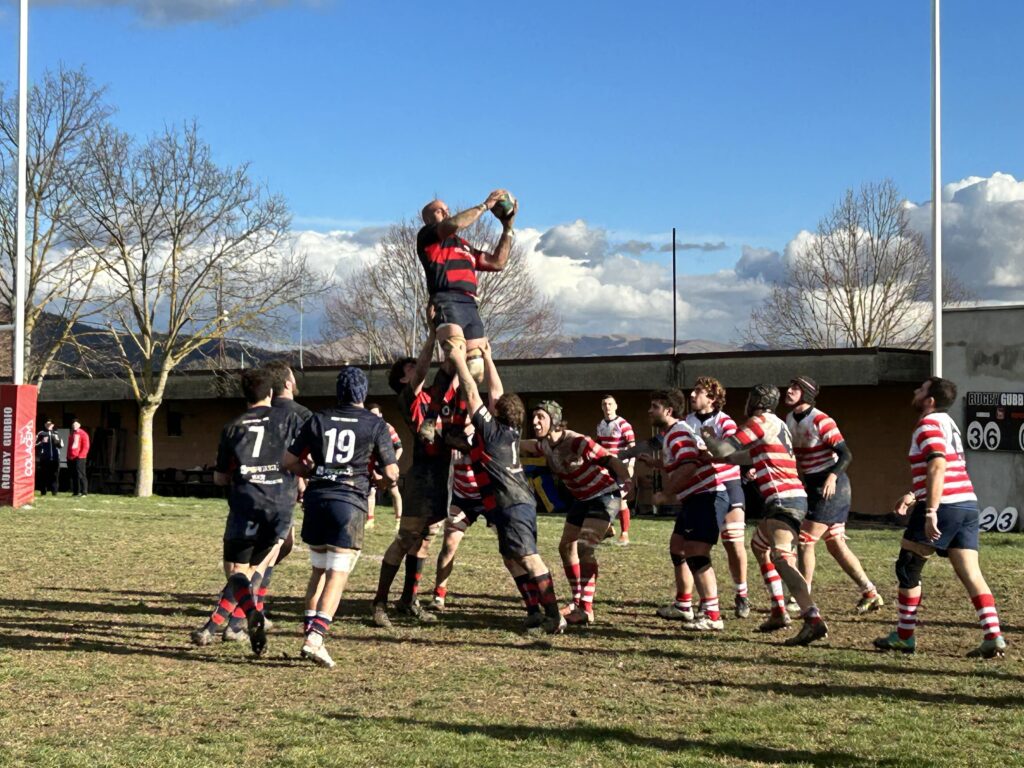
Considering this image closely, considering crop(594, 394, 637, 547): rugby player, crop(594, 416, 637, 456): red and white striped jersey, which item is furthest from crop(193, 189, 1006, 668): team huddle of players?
crop(594, 416, 637, 456): red and white striped jersey

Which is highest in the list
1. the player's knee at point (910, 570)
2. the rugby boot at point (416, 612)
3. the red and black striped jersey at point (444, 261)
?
the red and black striped jersey at point (444, 261)

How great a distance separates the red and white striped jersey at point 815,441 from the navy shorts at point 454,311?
10.4ft

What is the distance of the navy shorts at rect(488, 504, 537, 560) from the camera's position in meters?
10.1

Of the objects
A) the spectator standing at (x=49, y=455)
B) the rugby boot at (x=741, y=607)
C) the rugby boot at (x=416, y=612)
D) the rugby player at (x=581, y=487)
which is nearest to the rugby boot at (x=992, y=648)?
the rugby boot at (x=741, y=607)

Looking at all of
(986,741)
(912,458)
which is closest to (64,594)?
(912,458)

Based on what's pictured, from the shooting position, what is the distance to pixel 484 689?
318 inches

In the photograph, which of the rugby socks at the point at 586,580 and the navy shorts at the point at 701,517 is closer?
the navy shorts at the point at 701,517

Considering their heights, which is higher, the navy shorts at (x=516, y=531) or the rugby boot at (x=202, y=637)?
the navy shorts at (x=516, y=531)

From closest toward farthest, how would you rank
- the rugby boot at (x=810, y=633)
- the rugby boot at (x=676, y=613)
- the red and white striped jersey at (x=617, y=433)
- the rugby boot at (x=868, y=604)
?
1. the rugby boot at (x=810, y=633)
2. the rugby boot at (x=676, y=613)
3. the rugby boot at (x=868, y=604)
4. the red and white striped jersey at (x=617, y=433)

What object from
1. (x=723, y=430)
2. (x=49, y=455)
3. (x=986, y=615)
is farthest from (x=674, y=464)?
(x=49, y=455)

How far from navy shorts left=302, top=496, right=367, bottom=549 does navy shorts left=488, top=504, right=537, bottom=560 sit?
5.24ft

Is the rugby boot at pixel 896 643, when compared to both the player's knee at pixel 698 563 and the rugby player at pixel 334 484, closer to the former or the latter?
the player's knee at pixel 698 563

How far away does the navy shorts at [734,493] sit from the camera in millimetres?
11273

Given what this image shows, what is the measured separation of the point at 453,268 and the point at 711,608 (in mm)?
3687
